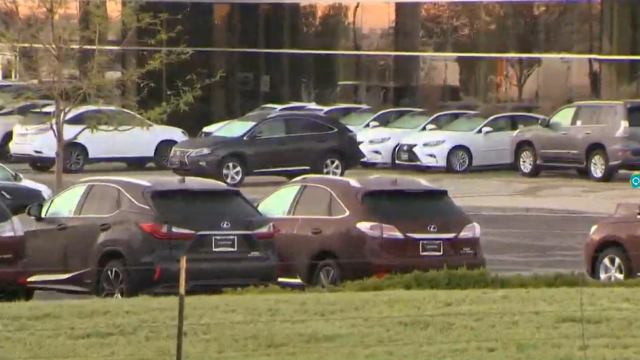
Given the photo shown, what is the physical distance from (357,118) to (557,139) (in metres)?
7.42

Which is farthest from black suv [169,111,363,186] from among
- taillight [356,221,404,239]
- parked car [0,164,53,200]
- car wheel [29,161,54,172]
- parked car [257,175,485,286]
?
taillight [356,221,404,239]

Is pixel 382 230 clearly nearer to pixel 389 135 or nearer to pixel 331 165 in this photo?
pixel 331 165

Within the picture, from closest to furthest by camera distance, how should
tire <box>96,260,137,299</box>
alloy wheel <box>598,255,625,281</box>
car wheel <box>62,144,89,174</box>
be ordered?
1. tire <box>96,260,137,299</box>
2. alloy wheel <box>598,255,625,281</box>
3. car wheel <box>62,144,89,174</box>

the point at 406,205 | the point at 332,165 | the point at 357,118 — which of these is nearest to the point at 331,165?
the point at 332,165

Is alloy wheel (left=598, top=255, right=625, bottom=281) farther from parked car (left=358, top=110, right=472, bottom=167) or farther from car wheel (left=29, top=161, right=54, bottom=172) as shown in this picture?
car wheel (left=29, top=161, right=54, bottom=172)

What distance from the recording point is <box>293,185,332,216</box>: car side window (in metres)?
15.8

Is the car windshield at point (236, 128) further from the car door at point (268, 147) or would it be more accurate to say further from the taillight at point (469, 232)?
the taillight at point (469, 232)

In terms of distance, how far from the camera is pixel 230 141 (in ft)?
104

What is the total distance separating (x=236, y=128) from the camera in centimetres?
3275

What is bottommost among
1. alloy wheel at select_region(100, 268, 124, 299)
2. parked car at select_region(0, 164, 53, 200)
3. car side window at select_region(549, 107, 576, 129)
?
alloy wheel at select_region(100, 268, 124, 299)

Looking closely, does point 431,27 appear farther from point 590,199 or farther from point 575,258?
point 575,258

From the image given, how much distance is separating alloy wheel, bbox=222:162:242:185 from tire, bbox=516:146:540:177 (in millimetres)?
7325

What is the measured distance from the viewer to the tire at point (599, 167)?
32.5 m

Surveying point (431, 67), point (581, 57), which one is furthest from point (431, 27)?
point (581, 57)
